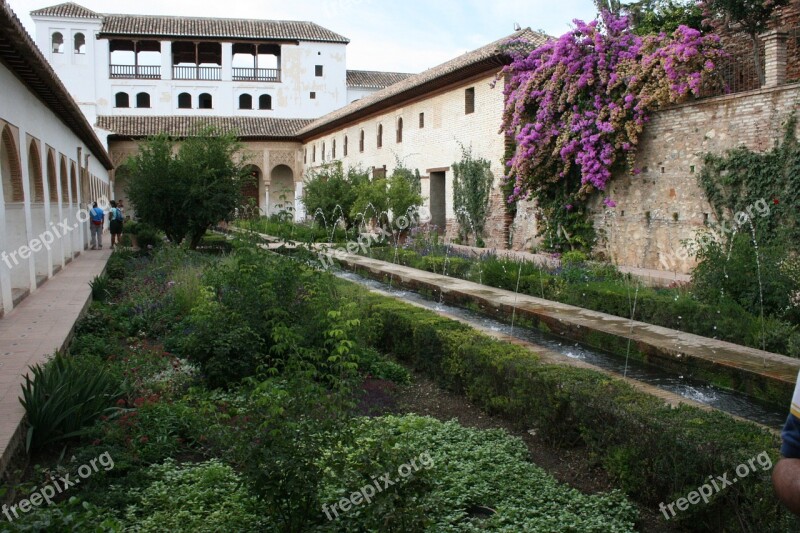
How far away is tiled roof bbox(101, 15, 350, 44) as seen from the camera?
4094 cm

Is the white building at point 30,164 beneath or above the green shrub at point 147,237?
above

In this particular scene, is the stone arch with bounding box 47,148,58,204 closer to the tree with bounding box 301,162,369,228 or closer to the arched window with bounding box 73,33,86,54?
the tree with bounding box 301,162,369,228

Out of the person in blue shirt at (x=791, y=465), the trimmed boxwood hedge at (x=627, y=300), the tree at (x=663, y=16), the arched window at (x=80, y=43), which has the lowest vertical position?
the trimmed boxwood hedge at (x=627, y=300)

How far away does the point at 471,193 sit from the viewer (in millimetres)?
20641

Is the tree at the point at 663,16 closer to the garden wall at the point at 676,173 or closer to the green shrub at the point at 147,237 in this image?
the garden wall at the point at 676,173

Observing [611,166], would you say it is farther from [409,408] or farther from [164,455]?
[164,455]

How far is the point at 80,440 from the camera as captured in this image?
188 inches

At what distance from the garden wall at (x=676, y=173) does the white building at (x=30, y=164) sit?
10.4 metres

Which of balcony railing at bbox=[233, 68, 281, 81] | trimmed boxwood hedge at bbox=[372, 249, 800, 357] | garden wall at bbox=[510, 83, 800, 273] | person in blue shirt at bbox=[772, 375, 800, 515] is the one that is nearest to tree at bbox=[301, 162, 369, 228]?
trimmed boxwood hedge at bbox=[372, 249, 800, 357]

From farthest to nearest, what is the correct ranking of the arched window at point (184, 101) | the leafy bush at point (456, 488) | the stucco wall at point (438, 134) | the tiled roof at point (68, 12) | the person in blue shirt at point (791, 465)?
the arched window at point (184, 101) → the tiled roof at point (68, 12) → the stucco wall at point (438, 134) → the leafy bush at point (456, 488) → the person in blue shirt at point (791, 465)

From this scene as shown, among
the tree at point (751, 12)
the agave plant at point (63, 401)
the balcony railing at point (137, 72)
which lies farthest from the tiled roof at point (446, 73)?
the balcony railing at point (137, 72)

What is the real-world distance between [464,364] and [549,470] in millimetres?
1750

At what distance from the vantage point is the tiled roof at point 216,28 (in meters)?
40.9

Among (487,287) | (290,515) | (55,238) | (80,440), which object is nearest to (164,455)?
(80,440)
